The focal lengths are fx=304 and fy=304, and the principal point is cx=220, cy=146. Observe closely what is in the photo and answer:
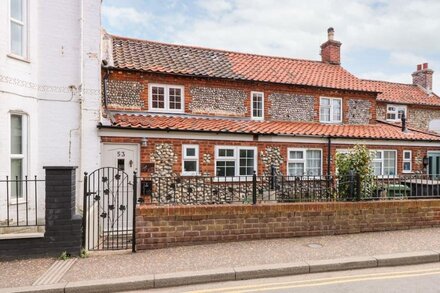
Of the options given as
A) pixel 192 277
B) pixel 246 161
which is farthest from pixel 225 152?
pixel 192 277

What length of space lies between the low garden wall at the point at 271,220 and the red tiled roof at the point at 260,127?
4.72 meters

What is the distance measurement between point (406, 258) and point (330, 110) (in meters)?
11.7

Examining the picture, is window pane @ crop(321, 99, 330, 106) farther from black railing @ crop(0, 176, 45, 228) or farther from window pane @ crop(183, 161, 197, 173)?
black railing @ crop(0, 176, 45, 228)

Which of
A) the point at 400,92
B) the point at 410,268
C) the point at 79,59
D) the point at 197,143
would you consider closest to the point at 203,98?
the point at 197,143

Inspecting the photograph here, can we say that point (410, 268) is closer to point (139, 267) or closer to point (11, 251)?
point (139, 267)

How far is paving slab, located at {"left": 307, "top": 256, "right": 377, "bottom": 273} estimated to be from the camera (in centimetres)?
566

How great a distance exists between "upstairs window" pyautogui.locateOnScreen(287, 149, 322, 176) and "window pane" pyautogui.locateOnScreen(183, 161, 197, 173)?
14.1ft

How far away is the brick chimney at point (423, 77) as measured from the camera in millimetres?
25219

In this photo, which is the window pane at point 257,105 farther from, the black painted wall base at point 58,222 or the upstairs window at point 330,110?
the black painted wall base at point 58,222

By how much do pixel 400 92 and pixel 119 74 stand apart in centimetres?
2085

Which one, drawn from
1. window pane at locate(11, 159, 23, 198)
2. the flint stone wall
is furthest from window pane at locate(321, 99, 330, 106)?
window pane at locate(11, 159, 23, 198)

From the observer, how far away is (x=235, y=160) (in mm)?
12484

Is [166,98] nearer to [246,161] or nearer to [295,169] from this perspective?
[246,161]

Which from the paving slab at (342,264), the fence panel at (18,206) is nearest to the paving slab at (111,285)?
the fence panel at (18,206)
